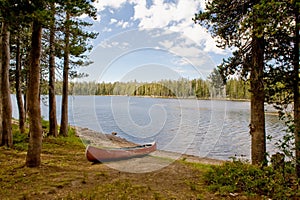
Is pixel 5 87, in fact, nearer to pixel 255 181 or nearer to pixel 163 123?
pixel 163 123

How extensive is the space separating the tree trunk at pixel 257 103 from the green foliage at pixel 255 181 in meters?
0.79

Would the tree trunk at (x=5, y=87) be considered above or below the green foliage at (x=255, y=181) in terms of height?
above

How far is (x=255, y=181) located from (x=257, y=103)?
7.79ft

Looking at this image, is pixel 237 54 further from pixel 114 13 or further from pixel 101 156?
pixel 101 156

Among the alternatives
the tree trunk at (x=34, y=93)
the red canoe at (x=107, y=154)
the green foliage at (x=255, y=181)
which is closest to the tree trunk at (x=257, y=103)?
the green foliage at (x=255, y=181)

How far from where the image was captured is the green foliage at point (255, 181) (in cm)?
501

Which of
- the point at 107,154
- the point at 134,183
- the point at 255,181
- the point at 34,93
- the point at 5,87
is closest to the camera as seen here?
the point at 255,181

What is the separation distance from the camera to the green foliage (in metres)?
5.01

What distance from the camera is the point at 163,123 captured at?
1170cm

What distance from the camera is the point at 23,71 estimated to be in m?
12.9

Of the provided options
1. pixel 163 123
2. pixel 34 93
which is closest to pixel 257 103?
pixel 163 123

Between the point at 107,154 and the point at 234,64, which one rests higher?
the point at 234,64

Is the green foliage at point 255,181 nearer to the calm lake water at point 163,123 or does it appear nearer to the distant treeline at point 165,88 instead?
the distant treeline at point 165,88

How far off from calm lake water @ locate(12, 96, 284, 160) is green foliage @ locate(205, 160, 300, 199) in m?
2.75
